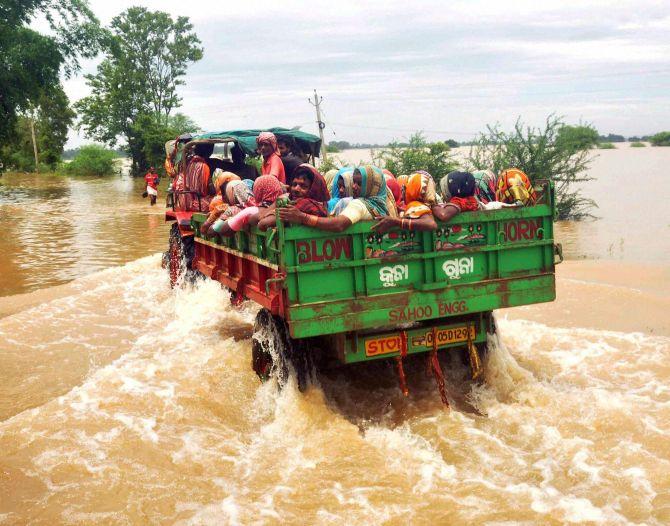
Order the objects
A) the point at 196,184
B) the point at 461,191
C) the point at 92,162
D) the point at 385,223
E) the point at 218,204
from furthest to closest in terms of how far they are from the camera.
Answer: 1. the point at 92,162
2. the point at 196,184
3. the point at 218,204
4. the point at 461,191
5. the point at 385,223

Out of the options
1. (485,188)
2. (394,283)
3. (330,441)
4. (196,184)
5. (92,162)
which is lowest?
(330,441)

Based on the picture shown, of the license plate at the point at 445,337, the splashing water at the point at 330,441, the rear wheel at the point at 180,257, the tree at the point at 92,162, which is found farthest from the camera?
the tree at the point at 92,162

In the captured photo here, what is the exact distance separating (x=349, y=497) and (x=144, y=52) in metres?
46.5

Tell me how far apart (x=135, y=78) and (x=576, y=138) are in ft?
109

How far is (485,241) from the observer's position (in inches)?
207

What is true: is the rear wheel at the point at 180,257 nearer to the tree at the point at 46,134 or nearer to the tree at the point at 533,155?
the tree at the point at 533,155

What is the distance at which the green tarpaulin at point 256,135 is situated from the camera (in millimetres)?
9727

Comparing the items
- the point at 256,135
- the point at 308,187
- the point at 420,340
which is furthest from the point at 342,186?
the point at 256,135

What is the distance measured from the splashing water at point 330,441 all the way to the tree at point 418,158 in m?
12.8

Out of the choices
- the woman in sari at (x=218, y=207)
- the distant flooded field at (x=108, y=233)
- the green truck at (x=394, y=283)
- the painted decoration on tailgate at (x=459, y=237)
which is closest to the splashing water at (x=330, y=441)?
the green truck at (x=394, y=283)

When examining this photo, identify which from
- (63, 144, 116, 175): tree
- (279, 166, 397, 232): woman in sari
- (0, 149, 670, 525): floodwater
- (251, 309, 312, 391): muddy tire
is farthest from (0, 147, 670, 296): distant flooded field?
(63, 144, 116, 175): tree

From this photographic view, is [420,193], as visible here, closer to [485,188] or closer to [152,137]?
[485,188]

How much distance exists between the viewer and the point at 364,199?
→ 5176 mm

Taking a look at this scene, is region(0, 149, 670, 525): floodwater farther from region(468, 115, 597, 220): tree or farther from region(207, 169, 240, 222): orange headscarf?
region(468, 115, 597, 220): tree
